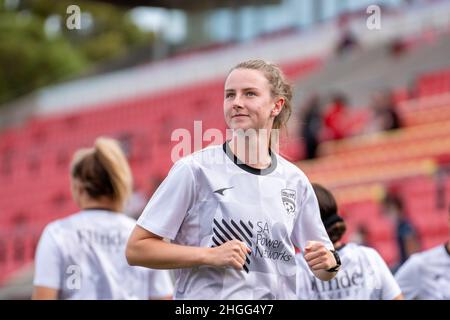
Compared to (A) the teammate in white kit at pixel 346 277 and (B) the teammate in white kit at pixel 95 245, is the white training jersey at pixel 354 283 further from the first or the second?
(B) the teammate in white kit at pixel 95 245

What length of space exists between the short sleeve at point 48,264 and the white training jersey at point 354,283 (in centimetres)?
104

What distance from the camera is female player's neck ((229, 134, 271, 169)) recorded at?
3.17 meters

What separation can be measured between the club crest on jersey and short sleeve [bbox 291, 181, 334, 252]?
Result: 8 cm

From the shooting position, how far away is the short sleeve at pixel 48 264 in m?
4.20

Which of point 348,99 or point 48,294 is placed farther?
point 348,99

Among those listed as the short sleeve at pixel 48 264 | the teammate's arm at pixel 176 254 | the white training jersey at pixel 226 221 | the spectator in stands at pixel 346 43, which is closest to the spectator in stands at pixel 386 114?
the spectator in stands at pixel 346 43

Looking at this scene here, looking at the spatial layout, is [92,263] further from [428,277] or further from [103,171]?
[428,277]

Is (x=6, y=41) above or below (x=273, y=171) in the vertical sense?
above

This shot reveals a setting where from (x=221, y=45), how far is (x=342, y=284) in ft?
81.1

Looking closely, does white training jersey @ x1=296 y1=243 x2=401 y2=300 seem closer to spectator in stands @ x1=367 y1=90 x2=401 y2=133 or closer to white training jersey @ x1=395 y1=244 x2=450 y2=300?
white training jersey @ x1=395 y1=244 x2=450 y2=300

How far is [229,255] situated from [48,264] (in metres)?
1.50

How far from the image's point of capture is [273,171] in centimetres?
323

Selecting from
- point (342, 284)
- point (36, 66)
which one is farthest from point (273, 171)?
point (36, 66)

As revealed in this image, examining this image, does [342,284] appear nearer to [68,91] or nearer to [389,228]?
[389,228]
